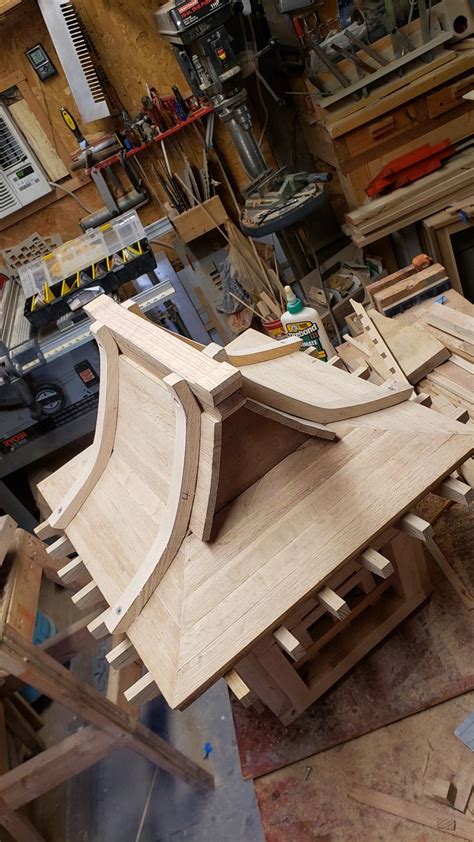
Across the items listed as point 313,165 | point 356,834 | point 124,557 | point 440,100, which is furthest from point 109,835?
point 313,165

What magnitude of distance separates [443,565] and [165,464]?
997mm

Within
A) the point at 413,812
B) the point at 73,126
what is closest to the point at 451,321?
the point at 413,812

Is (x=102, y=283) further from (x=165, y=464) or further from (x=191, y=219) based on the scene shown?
(x=165, y=464)

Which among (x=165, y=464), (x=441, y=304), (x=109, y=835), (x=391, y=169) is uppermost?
(x=165, y=464)

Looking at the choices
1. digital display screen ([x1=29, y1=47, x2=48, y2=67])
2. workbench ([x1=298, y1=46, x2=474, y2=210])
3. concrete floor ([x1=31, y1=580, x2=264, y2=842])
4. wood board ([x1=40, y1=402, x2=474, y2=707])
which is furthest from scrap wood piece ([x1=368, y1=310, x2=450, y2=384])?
digital display screen ([x1=29, y1=47, x2=48, y2=67])

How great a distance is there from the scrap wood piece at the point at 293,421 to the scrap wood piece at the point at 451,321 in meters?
1.09

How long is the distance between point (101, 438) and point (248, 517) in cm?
69

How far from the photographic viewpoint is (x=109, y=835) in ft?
9.43

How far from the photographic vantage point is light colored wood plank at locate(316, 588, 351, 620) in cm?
131

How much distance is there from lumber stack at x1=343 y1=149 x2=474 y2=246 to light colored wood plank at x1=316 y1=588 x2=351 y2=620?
9.94 ft

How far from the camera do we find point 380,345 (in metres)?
2.40

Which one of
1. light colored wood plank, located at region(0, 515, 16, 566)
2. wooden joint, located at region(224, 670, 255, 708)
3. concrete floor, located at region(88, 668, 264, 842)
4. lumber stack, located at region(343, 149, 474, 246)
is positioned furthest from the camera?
lumber stack, located at region(343, 149, 474, 246)

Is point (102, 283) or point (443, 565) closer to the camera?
point (443, 565)

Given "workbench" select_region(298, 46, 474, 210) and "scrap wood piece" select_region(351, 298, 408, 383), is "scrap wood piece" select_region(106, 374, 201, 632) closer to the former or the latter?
"scrap wood piece" select_region(351, 298, 408, 383)
